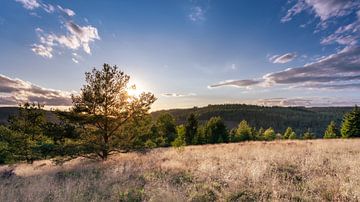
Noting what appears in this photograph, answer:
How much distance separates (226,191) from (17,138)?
22863mm

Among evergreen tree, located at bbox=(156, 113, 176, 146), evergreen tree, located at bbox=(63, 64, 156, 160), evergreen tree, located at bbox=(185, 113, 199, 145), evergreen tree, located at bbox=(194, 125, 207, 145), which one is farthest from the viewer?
evergreen tree, located at bbox=(156, 113, 176, 146)

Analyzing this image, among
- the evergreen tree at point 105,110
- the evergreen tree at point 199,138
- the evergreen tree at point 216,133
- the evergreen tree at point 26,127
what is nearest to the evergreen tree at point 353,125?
the evergreen tree at point 216,133

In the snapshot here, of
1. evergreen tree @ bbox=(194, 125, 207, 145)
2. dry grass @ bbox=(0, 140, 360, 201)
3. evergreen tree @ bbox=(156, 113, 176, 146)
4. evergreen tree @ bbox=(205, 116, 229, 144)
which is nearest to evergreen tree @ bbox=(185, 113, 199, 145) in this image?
evergreen tree @ bbox=(194, 125, 207, 145)

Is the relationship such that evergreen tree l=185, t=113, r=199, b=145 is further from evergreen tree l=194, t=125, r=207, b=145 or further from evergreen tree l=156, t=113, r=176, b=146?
evergreen tree l=156, t=113, r=176, b=146

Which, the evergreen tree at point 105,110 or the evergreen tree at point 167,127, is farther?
the evergreen tree at point 167,127

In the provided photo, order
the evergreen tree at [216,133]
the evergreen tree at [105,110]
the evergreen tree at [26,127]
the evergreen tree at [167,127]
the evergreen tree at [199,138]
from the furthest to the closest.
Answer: the evergreen tree at [167,127] < the evergreen tree at [216,133] < the evergreen tree at [199,138] < the evergreen tree at [26,127] < the evergreen tree at [105,110]

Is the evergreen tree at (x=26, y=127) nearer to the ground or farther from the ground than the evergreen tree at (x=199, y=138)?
farther from the ground

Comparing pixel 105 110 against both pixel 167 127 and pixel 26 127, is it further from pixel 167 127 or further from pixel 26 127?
pixel 167 127

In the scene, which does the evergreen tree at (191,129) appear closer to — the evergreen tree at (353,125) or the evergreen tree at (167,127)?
A: the evergreen tree at (167,127)

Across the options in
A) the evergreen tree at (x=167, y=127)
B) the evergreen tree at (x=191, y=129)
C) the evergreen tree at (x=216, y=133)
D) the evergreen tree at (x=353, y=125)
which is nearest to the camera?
the evergreen tree at (x=353, y=125)

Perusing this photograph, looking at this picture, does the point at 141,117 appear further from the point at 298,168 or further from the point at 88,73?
the point at 298,168

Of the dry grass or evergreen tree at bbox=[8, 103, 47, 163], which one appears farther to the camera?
evergreen tree at bbox=[8, 103, 47, 163]

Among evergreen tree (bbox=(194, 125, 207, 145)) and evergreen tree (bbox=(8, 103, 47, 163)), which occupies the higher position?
evergreen tree (bbox=(8, 103, 47, 163))

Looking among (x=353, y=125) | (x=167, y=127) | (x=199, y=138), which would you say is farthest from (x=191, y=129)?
(x=353, y=125)
